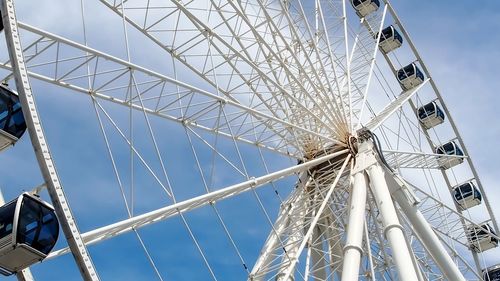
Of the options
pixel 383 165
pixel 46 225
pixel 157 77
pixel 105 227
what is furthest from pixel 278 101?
pixel 46 225

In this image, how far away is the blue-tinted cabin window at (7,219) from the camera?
32.0 feet

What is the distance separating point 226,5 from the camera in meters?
19.0

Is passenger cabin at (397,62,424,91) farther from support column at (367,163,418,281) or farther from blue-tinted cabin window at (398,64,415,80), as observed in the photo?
support column at (367,163,418,281)

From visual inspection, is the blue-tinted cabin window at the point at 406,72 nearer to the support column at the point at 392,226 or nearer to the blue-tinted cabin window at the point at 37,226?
the support column at the point at 392,226

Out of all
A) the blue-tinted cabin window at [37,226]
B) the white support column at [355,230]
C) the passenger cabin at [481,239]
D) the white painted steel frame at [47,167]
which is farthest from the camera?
the passenger cabin at [481,239]

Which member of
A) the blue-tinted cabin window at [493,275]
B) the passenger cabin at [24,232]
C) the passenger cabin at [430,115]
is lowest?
the blue-tinted cabin window at [493,275]

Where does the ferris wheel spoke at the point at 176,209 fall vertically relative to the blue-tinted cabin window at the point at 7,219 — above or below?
below

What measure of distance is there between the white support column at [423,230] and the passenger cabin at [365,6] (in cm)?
1387

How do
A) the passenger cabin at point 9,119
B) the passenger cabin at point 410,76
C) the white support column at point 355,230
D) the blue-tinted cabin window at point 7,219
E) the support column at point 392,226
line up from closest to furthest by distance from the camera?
the blue-tinted cabin window at point 7,219, the passenger cabin at point 9,119, the white support column at point 355,230, the support column at point 392,226, the passenger cabin at point 410,76

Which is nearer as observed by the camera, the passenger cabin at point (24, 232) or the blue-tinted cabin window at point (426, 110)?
the passenger cabin at point (24, 232)

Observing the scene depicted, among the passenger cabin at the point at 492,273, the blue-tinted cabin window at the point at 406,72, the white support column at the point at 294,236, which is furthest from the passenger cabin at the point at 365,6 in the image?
the white support column at the point at 294,236

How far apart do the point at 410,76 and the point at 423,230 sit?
13.9 meters

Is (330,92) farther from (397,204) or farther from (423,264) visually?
(423,264)

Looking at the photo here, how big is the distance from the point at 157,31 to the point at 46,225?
31.2 feet
